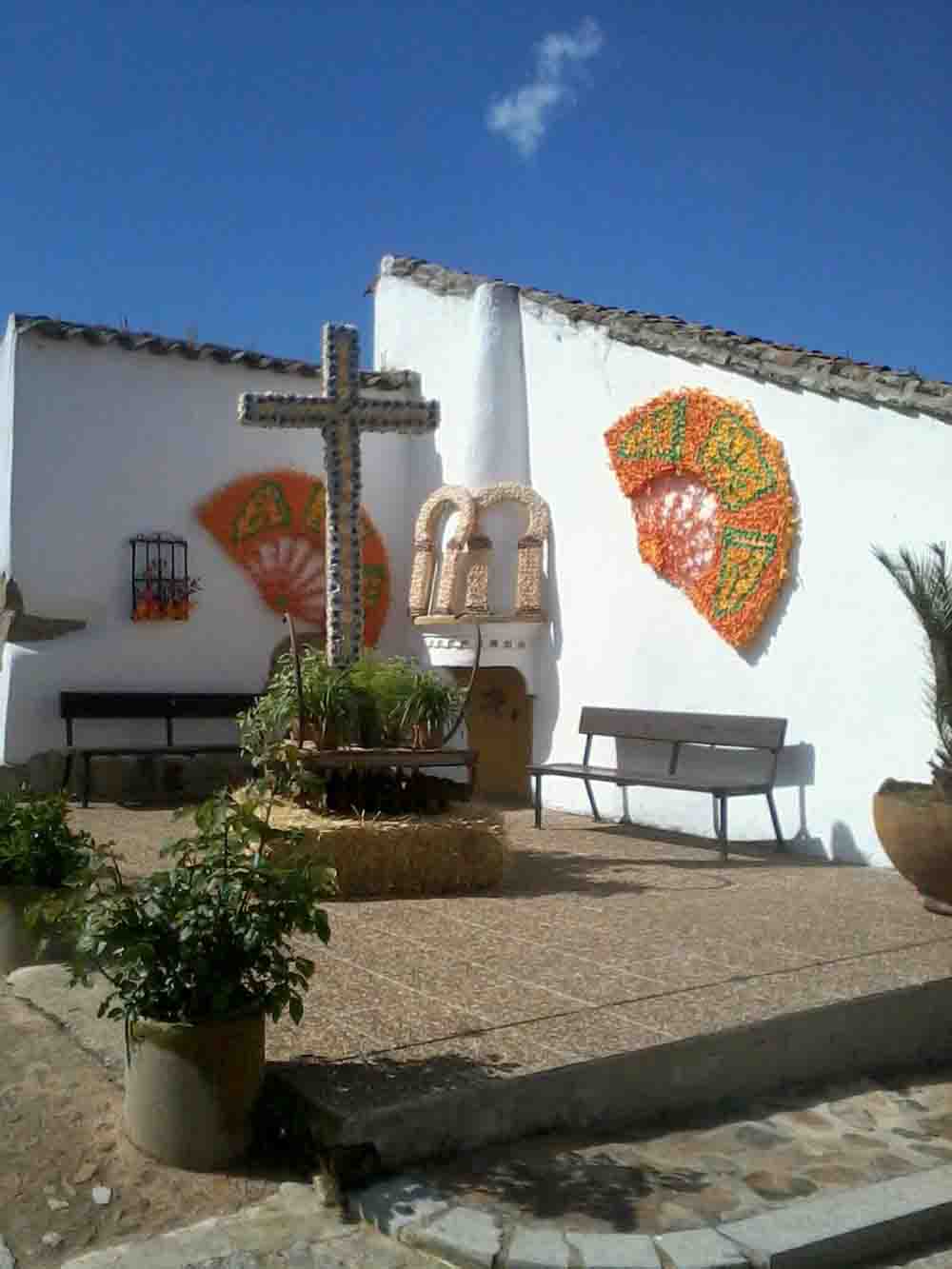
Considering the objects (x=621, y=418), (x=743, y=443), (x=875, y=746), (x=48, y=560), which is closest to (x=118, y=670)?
(x=48, y=560)

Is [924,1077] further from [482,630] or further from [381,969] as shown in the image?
[482,630]

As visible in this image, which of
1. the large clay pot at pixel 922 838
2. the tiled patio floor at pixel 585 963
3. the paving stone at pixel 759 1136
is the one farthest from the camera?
the large clay pot at pixel 922 838

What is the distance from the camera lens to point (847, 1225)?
11.6 ft

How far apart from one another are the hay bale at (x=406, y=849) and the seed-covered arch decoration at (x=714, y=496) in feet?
9.24

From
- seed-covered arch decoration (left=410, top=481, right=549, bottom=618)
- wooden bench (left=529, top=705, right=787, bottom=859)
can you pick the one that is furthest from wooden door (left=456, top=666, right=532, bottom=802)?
wooden bench (left=529, top=705, right=787, bottom=859)

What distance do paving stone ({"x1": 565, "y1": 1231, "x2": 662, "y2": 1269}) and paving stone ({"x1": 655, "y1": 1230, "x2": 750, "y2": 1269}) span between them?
35 millimetres

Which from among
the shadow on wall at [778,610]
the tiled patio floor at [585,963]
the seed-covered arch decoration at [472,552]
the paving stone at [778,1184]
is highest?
the seed-covered arch decoration at [472,552]

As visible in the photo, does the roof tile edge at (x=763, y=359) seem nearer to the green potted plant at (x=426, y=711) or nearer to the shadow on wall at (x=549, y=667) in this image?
the shadow on wall at (x=549, y=667)

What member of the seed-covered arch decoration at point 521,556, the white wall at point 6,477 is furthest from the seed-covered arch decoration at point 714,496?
the white wall at point 6,477

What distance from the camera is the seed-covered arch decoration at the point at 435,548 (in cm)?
1106

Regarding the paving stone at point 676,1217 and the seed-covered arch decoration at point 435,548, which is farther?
the seed-covered arch decoration at point 435,548

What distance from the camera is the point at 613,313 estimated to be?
33.8ft

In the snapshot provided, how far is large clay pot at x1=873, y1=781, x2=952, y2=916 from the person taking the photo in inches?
250

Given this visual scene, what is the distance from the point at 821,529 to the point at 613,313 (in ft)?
9.25
